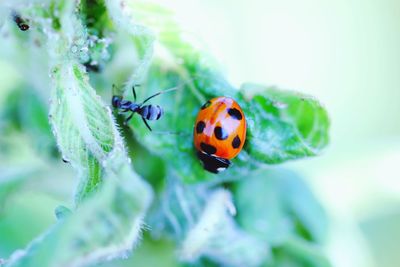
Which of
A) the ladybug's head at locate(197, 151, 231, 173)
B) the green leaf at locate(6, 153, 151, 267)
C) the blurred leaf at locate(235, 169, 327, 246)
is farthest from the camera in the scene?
the blurred leaf at locate(235, 169, 327, 246)

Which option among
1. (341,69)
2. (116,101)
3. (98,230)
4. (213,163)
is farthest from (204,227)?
(341,69)

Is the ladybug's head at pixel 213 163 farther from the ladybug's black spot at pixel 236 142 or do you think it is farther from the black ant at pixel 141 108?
the black ant at pixel 141 108

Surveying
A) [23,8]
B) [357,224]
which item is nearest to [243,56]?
[357,224]

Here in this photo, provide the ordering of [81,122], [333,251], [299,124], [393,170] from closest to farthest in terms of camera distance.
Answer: [81,122] → [299,124] → [333,251] → [393,170]

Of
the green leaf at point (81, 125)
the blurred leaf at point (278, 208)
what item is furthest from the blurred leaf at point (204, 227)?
the green leaf at point (81, 125)

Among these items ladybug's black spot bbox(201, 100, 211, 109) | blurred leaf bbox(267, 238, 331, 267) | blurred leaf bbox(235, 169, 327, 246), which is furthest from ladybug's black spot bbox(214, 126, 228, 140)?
blurred leaf bbox(267, 238, 331, 267)

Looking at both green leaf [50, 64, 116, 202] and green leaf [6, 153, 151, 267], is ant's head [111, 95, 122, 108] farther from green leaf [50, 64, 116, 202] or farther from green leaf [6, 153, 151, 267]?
green leaf [6, 153, 151, 267]

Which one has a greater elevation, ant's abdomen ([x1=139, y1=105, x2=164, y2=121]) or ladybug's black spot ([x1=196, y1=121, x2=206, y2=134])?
ant's abdomen ([x1=139, y1=105, x2=164, y2=121])

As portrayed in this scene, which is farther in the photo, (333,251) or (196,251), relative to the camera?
(333,251)

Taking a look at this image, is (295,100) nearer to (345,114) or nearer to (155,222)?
(155,222)
